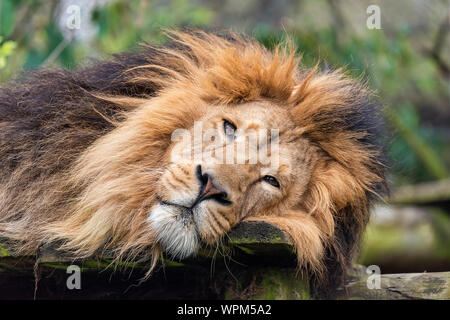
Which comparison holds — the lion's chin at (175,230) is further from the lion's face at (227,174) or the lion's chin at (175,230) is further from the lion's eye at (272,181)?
the lion's eye at (272,181)

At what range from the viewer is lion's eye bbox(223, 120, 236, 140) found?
333 cm

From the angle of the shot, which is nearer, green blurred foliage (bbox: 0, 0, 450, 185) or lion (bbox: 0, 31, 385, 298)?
lion (bbox: 0, 31, 385, 298)

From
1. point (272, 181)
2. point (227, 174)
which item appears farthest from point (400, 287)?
point (227, 174)

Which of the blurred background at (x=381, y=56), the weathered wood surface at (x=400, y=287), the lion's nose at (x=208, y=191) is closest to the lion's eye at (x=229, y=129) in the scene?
the lion's nose at (x=208, y=191)

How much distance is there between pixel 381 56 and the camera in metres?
8.57

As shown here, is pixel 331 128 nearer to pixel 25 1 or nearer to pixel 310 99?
pixel 310 99

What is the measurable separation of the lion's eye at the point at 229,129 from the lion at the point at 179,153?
1 centimetres

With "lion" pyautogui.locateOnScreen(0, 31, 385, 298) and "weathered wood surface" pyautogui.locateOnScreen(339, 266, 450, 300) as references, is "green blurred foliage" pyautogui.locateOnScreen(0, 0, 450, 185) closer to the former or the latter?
"lion" pyautogui.locateOnScreen(0, 31, 385, 298)

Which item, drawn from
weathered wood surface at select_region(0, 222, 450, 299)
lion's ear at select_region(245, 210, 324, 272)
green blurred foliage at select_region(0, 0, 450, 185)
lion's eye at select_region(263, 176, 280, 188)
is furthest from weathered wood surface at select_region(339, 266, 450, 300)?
green blurred foliage at select_region(0, 0, 450, 185)

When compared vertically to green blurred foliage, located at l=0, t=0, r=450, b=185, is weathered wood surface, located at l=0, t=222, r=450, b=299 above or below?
below

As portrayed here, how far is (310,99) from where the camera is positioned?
11.6 ft

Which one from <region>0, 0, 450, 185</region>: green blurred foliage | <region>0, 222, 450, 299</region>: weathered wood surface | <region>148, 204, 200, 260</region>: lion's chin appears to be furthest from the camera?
<region>0, 0, 450, 185</region>: green blurred foliage

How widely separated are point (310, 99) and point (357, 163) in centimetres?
47

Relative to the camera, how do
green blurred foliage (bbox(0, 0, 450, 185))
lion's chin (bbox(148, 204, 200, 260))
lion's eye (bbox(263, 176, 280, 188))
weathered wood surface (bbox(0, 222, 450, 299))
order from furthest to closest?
1. green blurred foliage (bbox(0, 0, 450, 185))
2. lion's eye (bbox(263, 176, 280, 188))
3. weathered wood surface (bbox(0, 222, 450, 299))
4. lion's chin (bbox(148, 204, 200, 260))
